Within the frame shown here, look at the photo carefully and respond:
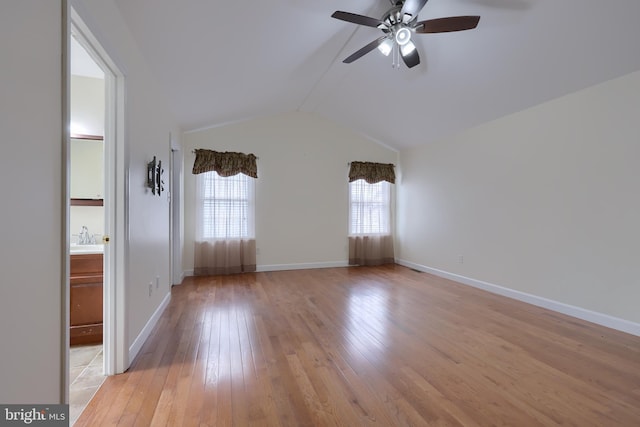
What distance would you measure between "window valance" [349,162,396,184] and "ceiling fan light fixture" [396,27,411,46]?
3332mm

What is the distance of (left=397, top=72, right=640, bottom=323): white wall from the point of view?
106 inches

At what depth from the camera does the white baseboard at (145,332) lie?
2105mm

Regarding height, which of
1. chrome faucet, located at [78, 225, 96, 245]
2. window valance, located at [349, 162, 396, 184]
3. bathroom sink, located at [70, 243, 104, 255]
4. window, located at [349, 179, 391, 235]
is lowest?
bathroom sink, located at [70, 243, 104, 255]

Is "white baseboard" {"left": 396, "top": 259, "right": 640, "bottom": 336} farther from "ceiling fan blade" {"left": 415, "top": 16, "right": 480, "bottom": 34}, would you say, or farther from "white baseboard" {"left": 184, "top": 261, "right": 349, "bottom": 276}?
"ceiling fan blade" {"left": 415, "top": 16, "right": 480, "bottom": 34}

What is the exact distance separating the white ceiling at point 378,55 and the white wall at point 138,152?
0.68 feet

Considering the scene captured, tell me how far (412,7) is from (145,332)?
11.3 ft

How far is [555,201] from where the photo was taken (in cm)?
323

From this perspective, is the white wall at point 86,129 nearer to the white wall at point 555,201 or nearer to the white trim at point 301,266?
the white trim at point 301,266

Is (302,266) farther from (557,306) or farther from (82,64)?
(82,64)

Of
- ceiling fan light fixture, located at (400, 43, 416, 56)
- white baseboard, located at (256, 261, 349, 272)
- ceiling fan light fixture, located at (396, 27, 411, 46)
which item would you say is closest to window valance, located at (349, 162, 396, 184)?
A: white baseboard, located at (256, 261, 349, 272)

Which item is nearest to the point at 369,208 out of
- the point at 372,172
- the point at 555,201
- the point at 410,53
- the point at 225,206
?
the point at 372,172

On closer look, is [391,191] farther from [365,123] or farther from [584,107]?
[584,107]

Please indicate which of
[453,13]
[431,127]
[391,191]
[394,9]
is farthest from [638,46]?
[391,191]
